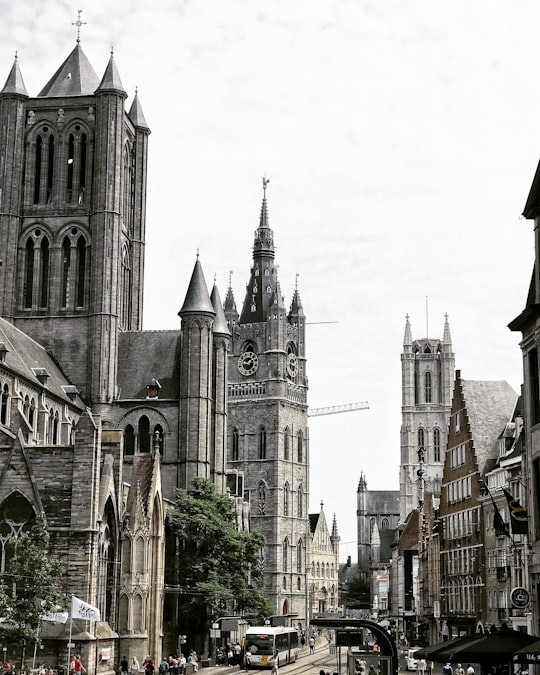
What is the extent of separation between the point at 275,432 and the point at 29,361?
233 ft

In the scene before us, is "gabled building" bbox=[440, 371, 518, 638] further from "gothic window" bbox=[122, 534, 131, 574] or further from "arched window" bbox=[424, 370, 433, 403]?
"arched window" bbox=[424, 370, 433, 403]

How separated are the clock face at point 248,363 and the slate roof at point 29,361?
67.3m

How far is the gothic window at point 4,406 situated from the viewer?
60.5m

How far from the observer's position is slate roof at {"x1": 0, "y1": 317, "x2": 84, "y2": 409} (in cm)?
6488

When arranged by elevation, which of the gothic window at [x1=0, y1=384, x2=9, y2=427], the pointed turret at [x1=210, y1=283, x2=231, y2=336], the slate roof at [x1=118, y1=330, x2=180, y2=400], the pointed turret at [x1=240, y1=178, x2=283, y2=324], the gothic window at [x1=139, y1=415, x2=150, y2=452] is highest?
the pointed turret at [x1=240, y1=178, x2=283, y2=324]

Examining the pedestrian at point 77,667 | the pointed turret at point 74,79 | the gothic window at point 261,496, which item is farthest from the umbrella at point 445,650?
the gothic window at point 261,496

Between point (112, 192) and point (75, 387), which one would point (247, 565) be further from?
point (112, 192)

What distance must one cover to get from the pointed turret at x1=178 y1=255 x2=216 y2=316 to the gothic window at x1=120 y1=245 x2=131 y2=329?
4882 mm

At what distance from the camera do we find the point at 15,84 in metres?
81.5

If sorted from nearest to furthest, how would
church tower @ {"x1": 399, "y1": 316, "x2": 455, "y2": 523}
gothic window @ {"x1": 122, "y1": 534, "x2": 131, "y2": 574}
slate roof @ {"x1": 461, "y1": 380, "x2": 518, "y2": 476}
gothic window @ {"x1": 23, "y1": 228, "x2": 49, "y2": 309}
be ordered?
gothic window @ {"x1": 122, "y1": 534, "x2": 131, "y2": 574} < slate roof @ {"x1": 461, "y1": 380, "x2": 518, "y2": 476} < gothic window @ {"x1": 23, "y1": 228, "x2": 49, "y2": 309} < church tower @ {"x1": 399, "y1": 316, "x2": 455, "y2": 523}

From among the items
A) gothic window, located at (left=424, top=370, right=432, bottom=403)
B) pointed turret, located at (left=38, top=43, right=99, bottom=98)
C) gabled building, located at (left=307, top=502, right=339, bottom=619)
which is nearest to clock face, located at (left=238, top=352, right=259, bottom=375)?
gabled building, located at (left=307, top=502, right=339, bottom=619)

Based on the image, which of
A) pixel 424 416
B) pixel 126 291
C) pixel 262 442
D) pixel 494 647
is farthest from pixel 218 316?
pixel 424 416

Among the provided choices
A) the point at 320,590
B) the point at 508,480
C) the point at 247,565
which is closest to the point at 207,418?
the point at 247,565

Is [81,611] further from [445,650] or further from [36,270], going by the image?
[36,270]
